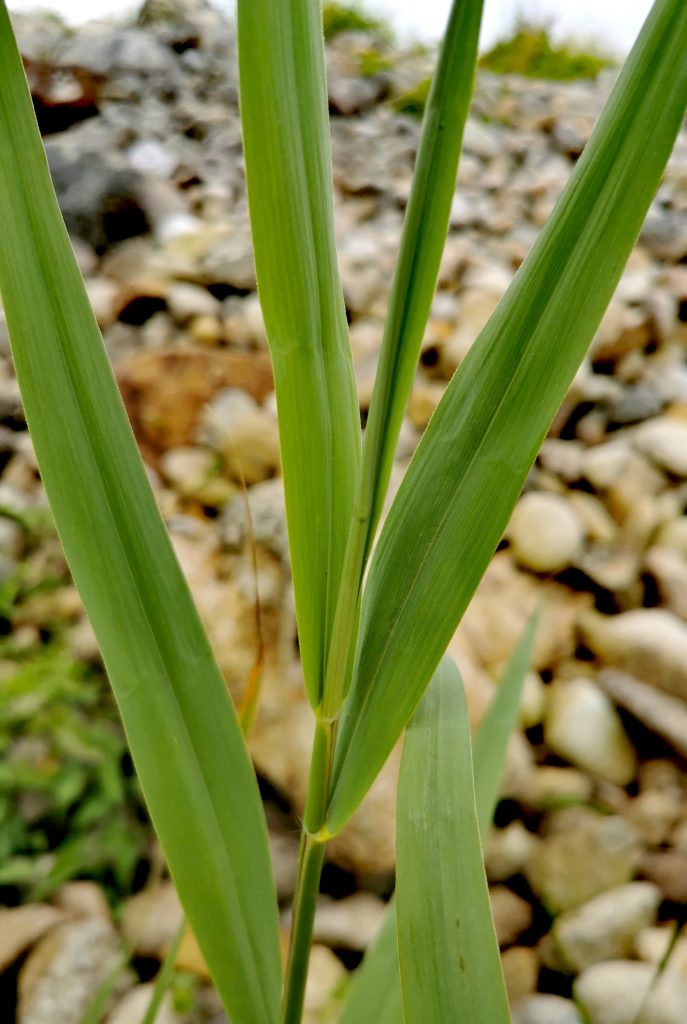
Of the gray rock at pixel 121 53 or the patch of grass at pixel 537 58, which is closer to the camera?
the gray rock at pixel 121 53

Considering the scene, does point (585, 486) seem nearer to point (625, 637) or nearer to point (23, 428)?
point (625, 637)

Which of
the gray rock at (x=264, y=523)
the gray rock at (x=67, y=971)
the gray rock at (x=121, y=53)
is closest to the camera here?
the gray rock at (x=67, y=971)

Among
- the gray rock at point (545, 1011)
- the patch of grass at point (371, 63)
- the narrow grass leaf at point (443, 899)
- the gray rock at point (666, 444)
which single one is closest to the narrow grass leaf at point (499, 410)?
the narrow grass leaf at point (443, 899)

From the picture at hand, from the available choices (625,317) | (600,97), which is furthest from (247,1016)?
(600,97)

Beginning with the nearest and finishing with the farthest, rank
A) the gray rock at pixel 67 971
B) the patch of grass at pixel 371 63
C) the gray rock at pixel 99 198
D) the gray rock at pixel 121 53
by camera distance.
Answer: the gray rock at pixel 67 971 → the gray rock at pixel 99 198 → the gray rock at pixel 121 53 → the patch of grass at pixel 371 63

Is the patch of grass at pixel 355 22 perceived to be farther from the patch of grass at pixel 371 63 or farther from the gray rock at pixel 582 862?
the gray rock at pixel 582 862

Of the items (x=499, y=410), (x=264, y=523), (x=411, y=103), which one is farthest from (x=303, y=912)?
(x=411, y=103)
